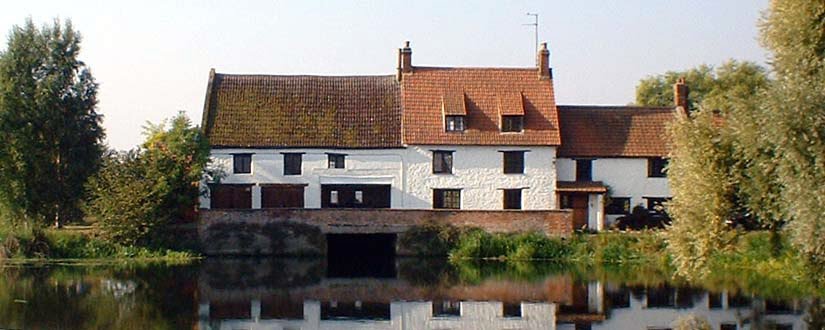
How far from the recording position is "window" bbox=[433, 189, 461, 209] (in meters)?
48.2

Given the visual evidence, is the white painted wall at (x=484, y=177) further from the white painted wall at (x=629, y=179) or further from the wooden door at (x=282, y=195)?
the wooden door at (x=282, y=195)

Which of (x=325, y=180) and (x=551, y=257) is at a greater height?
(x=325, y=180)

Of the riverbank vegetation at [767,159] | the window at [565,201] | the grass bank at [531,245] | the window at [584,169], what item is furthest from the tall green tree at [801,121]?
the window at [584,169]

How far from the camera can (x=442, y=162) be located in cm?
4838

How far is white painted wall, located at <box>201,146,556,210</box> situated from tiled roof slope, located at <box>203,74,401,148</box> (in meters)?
0.69

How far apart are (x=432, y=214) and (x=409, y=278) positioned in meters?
8.29

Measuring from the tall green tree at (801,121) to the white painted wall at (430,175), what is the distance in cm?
2170

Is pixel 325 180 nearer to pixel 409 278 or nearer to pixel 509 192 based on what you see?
pixel 509 192

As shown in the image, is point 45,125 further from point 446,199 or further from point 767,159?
point 767,159

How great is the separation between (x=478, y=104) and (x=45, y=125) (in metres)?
18.3

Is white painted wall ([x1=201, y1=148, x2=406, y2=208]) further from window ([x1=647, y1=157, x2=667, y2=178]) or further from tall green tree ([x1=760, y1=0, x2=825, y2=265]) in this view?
tall green tree ([x1=760, y1=0, x2=825, y2=265])

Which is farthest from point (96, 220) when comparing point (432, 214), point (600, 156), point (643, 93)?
point (643, 93)

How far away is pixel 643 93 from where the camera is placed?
76.8 meters

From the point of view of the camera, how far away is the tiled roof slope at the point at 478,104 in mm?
48281
